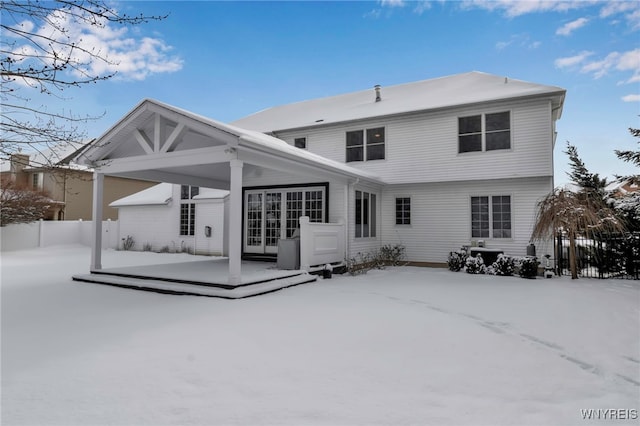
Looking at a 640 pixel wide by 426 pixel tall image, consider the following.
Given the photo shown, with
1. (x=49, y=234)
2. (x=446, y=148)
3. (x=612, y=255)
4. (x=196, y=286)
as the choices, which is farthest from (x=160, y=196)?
(x=612, y=255)

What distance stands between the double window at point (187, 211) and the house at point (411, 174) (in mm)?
4482

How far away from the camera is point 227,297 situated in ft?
21.5

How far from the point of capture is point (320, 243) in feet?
32.1

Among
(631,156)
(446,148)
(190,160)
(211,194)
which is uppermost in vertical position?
(446,148)

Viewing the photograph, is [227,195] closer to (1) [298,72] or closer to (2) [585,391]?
(1) [298,72]

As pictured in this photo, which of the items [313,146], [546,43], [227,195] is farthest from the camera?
[227,195]

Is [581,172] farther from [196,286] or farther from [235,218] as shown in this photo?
[196,286]

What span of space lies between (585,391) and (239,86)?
18011 mm

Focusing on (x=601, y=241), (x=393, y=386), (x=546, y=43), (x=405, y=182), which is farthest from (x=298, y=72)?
(x=393, y=386)

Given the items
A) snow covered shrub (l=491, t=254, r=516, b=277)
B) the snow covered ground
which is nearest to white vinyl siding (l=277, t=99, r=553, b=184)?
snow covered shrub (l=491, t=254, r=516, b=277)

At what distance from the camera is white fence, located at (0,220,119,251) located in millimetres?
17031

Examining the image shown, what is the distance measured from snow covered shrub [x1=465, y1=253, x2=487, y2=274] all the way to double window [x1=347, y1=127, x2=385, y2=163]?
4.68 m

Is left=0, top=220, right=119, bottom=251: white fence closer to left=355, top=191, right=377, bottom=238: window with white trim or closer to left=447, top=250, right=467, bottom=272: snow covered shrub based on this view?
left=355, top=191, right=377, bottom=238: window with white trim

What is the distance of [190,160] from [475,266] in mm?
8212
